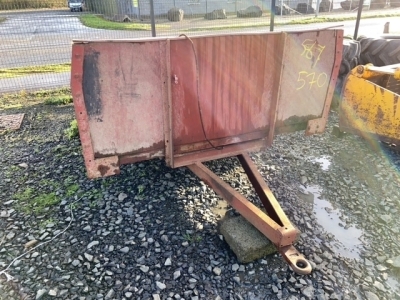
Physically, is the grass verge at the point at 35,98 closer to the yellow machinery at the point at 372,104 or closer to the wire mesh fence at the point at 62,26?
the wire mesh fence at the point at 62,26

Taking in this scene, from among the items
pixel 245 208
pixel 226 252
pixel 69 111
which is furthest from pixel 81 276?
pixel 69 111

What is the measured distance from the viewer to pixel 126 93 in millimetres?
2705

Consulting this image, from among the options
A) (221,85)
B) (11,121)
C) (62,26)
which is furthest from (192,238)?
(62,26)

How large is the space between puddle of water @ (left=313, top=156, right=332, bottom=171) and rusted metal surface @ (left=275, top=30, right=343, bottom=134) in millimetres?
746

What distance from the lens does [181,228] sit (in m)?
3.13

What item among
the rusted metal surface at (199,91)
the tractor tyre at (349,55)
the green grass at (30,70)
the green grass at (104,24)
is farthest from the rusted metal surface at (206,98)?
the green grass at (30,70)

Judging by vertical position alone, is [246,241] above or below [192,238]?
above

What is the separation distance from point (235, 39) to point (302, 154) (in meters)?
2.22

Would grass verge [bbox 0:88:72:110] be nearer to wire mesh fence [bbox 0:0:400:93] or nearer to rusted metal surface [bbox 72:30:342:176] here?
wire mesh fence [bbox 0:0:400:93]

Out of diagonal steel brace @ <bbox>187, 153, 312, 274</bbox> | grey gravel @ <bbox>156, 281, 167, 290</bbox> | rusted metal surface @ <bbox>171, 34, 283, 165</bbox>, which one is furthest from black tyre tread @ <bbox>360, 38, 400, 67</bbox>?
grey gravel @ <bbox>156, 281, 167, 290</bbox>

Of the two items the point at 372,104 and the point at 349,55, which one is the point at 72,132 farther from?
the point at 349,55

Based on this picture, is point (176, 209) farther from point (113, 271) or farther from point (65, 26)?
point (65, 26)

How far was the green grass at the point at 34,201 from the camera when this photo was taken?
3385 mm

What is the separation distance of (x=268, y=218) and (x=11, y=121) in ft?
16.0
